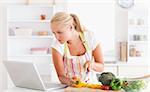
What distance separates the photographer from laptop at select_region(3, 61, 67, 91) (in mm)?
2196

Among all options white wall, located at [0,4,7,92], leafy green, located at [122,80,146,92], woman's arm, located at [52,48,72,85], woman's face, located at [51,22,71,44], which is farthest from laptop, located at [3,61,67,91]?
white wall, located at [0,4,7,92]

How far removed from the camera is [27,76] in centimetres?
226

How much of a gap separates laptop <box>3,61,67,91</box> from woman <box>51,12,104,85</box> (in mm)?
205

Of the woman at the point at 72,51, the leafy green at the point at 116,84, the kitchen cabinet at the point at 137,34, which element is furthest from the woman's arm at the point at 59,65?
the kitchen cabinet at the point at 137,34

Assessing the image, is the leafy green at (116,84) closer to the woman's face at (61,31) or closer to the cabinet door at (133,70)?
the woman's face at (61,31)

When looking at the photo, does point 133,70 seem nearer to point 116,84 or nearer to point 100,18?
point 100,18

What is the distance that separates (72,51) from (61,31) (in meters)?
0.36

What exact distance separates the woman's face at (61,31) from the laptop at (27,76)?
1.01ft

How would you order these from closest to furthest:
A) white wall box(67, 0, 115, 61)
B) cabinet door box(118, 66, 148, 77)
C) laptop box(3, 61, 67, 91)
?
laptop box(3, 61, 67, 91), cabinet door box(118, 66, 148, 77), white wall box(67, 0, 115, 61)

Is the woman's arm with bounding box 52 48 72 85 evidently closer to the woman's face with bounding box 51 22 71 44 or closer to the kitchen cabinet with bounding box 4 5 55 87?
the woman's face with bounding box 51 22 71 44

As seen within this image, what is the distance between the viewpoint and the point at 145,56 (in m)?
5.02

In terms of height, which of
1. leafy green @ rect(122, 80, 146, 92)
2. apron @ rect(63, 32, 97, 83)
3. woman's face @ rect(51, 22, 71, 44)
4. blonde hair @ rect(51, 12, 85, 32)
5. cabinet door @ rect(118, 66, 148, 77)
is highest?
blonde hair @ rect(51, 12, 85, 32)

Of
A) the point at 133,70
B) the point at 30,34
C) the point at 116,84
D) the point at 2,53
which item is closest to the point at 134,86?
the point at 116,84

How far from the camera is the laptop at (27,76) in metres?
2.20
